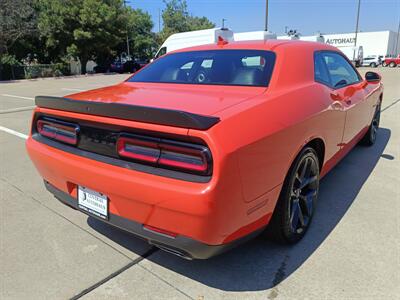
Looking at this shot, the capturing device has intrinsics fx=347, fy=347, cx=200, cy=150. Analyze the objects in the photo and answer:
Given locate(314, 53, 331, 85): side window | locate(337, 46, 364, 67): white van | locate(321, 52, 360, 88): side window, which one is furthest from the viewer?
locate(337, 46, 364, 67): white van

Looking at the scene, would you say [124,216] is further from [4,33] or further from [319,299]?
[4,33]

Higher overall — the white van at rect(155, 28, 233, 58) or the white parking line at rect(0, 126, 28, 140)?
the white van at rect(155, 28, 233, 58)

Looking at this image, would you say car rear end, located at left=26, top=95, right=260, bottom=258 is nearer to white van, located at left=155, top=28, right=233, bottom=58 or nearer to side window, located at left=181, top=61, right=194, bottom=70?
side window, located at left=181, top=61, right=194, bottom=70

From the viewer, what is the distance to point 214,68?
118 inches

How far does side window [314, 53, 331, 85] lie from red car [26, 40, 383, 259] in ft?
0.07

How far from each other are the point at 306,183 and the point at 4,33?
103 ft

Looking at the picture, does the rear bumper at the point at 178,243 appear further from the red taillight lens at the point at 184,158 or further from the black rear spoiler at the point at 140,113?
the black rear spoiler at the point at 140,113

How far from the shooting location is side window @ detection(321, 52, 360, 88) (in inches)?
135

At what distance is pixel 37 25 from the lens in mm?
30188

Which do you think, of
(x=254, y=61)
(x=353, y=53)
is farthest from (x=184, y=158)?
(x=353, y=53)

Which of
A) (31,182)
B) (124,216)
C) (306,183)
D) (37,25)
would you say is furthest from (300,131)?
(37,25)

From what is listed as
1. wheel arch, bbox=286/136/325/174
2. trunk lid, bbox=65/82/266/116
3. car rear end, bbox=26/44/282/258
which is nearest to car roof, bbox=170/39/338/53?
car rear end, bbox=26/44/282/258

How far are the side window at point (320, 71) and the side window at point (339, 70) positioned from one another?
95 mm

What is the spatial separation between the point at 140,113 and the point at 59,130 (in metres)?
0.88
